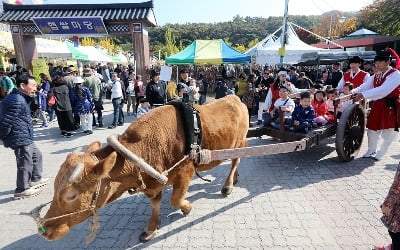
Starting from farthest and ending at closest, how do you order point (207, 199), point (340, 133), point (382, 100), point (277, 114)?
point (277, 114) < point (382, 100) < point (340, 133) < point (207, 199)

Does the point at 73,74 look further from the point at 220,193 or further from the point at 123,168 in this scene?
the point at 123,168

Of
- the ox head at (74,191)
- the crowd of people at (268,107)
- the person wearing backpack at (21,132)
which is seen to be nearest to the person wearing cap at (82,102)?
the crowd of people at (268,107)

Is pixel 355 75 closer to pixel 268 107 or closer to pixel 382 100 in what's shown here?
pixel 382 100

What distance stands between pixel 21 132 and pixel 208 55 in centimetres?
862

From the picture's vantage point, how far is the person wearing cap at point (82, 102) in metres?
8.16

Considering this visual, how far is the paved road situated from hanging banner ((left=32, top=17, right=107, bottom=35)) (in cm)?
890

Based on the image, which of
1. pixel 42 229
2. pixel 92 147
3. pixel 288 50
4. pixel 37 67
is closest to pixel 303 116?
pixel 92 147

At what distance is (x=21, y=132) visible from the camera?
418 cm

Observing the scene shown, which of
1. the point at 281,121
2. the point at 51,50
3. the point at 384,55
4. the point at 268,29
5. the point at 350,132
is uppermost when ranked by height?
the point at 268,29

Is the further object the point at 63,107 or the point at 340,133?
the point at 63,107

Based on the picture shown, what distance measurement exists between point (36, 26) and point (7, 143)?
10788 mm

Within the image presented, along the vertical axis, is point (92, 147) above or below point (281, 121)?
above

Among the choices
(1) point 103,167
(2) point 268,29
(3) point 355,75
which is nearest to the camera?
(1) point 103,167

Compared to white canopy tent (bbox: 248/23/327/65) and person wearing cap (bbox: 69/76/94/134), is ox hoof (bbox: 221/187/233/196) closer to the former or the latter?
person wearing cap (bbox: 69/76/94/134)
